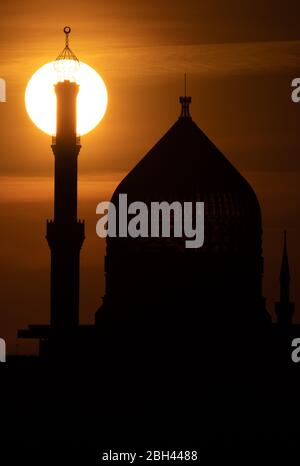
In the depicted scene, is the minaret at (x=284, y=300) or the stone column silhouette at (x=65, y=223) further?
the minaret at (x=284, y=300)

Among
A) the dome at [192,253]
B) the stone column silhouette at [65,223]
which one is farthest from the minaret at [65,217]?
the dome at [192,253]

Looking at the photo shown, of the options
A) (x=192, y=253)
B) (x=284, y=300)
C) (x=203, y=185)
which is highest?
(x=203, y=185)

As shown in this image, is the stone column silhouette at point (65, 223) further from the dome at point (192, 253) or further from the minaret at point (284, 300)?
the minaret at point (284, 300)

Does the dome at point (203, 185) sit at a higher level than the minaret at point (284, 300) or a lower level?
higher

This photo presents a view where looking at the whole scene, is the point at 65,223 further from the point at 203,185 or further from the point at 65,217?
the point at 203,185

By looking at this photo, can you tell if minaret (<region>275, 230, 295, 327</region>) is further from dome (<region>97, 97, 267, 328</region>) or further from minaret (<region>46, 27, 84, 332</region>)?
minaret (<region>46, 27, 84, 332</region>)

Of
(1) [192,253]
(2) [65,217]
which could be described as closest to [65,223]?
(2) [65,217]

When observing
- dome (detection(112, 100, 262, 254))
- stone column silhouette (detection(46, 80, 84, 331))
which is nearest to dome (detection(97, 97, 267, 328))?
dome (detection(112, 100, 262, 254))
